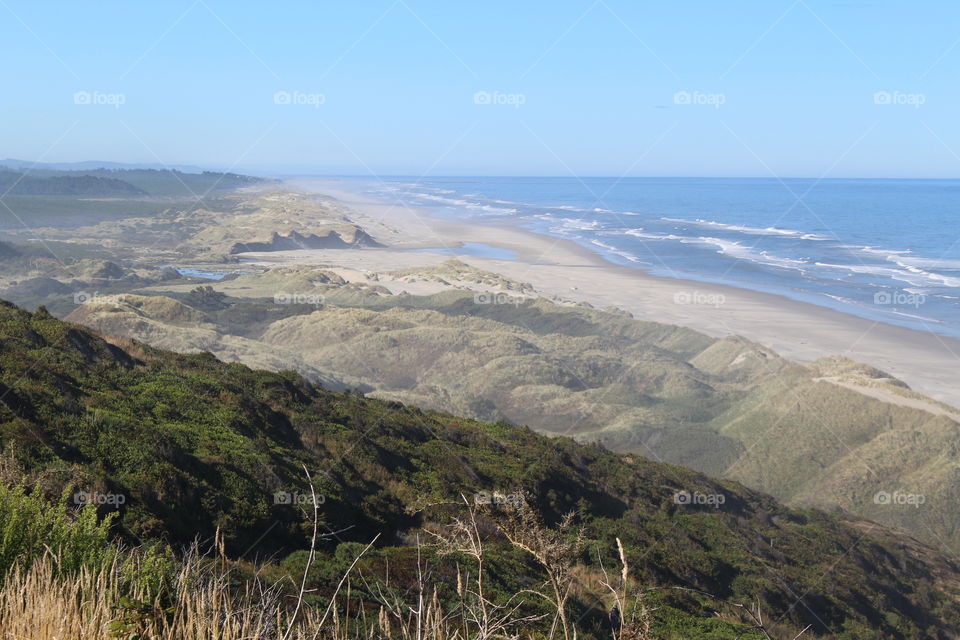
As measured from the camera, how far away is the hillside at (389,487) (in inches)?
372

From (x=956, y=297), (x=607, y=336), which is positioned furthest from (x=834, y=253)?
(x=607, y=336)

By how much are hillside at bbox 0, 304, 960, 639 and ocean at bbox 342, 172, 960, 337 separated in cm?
3117

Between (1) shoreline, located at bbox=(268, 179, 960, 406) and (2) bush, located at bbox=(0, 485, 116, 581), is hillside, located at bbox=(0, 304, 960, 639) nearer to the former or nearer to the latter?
(2) bush, located at bbox=(0, 485, 116, 581)

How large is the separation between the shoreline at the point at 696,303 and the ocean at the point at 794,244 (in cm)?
275

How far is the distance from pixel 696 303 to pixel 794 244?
117 feet

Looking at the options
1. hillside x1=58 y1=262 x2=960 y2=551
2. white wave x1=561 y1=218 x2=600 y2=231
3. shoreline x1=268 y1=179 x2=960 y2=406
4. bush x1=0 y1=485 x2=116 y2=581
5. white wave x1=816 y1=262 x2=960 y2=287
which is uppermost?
white wave x1=561 y1=218 x2=600 y2=231

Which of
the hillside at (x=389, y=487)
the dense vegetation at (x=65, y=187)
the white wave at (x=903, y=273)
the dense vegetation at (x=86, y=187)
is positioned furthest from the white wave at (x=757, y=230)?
the dense vegetation at (x=65, y=187)

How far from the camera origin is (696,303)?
152 feet

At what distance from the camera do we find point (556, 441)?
698 inches

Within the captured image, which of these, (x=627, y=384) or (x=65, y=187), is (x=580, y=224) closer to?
(x=627, y=384)

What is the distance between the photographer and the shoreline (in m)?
34.6

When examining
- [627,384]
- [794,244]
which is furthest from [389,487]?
[794,244]

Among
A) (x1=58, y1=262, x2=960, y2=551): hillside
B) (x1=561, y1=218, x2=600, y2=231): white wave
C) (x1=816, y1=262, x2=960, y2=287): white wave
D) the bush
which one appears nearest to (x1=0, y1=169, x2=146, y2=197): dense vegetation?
(x1=561, y1=218, x2=600, y2=231): white wave

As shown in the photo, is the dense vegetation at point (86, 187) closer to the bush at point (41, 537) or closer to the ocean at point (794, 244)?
the ocean at point (794, 244)
